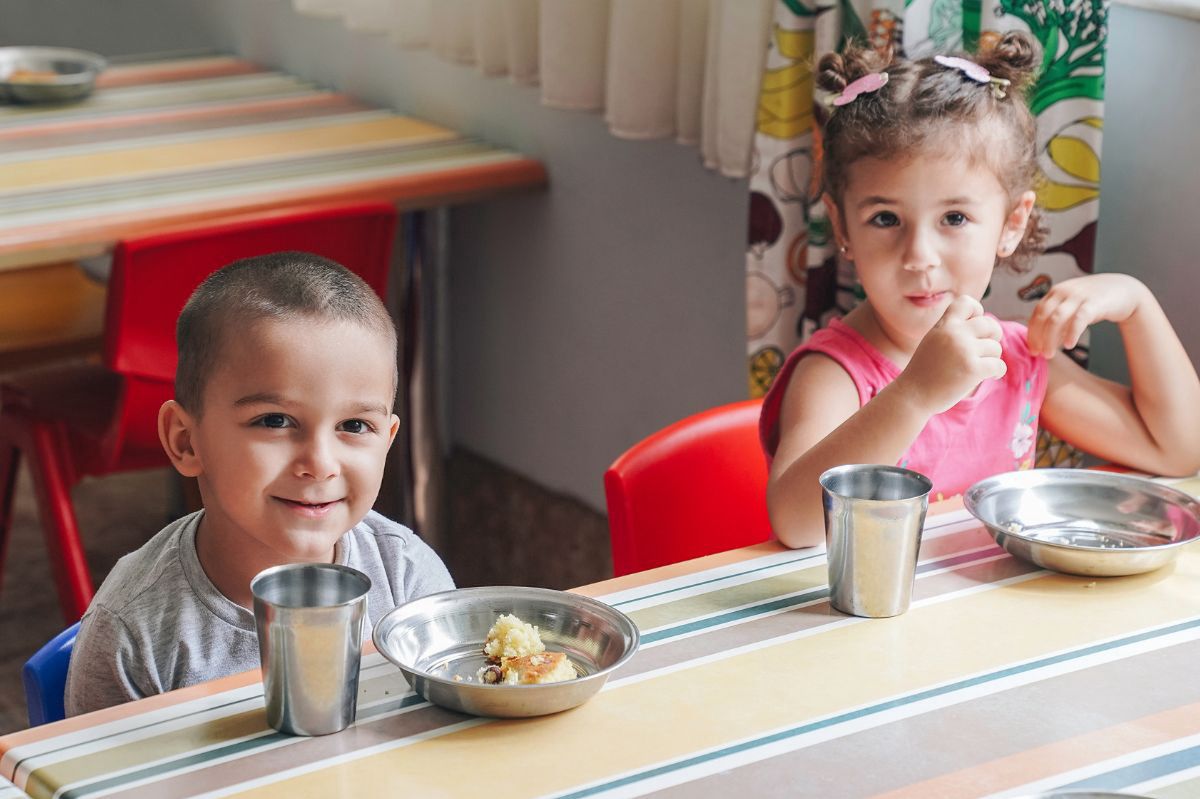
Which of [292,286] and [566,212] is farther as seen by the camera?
[566,212]

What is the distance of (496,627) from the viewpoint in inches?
43.9

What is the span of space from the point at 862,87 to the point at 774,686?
68 centimetres

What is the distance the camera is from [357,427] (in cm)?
127

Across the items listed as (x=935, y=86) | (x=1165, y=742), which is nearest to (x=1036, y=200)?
(x=935, y=86)

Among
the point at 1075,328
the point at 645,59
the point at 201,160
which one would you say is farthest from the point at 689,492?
the point at 201,160

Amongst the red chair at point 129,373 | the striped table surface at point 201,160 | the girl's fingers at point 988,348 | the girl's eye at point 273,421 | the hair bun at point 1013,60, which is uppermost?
the hair bun at point 1013,60

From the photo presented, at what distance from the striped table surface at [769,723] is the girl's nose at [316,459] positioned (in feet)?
0.57

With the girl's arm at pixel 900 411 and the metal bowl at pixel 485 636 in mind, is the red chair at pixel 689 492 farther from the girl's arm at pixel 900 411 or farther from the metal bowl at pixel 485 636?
the metal bowl at pixel 485 636

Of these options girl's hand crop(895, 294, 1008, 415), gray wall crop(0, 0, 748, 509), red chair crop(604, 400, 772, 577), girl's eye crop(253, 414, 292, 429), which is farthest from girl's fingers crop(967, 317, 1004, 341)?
gray wall crop(0, 0, 748, 509)

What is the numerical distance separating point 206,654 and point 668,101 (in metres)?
1.35

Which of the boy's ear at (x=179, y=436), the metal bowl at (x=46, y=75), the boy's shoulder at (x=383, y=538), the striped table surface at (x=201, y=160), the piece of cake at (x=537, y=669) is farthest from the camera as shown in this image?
the metal bowl at (x=46, y=75)

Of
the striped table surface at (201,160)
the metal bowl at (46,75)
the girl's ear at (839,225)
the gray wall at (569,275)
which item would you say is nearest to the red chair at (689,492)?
the girl's ear at (839,225)

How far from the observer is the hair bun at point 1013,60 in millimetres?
1583

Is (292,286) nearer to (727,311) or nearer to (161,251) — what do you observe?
(161,251)
